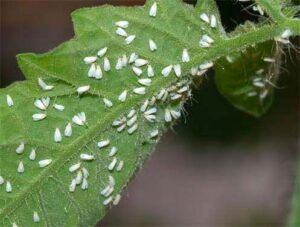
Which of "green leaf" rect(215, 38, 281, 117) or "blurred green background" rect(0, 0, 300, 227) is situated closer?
"green leaf" rect(215, 38, 281, 117)

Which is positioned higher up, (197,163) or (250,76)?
(250,76)

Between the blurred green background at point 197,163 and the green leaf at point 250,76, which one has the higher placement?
the green leaf at point 250,76

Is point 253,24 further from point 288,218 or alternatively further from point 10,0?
point 10,0

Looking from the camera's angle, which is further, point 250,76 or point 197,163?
point 197,163

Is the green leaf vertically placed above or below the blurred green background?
above
